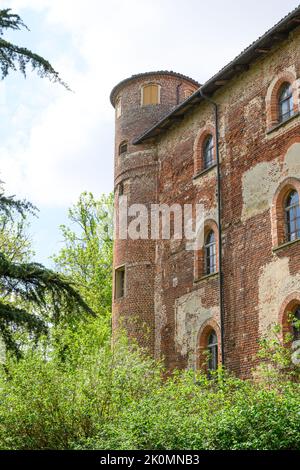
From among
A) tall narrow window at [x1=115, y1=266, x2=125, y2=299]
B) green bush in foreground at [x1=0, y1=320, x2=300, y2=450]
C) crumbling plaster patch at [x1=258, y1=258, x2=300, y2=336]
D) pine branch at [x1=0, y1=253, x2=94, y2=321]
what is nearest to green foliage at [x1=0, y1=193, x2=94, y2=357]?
pine branch at [x1=0, y1=253, x2=94, y2=321]

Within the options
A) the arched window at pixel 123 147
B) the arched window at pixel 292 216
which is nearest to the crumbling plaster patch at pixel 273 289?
the arched window at pixel 292 216

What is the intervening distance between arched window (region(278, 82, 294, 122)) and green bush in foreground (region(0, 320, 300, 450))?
7.40 m

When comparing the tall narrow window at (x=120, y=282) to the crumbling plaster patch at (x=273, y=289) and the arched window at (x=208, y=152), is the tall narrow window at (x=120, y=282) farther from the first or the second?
the crumbling plaster patch at (x=273, y=289)

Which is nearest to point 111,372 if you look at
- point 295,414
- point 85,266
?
point 295,414

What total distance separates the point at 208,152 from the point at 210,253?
11.0 feet

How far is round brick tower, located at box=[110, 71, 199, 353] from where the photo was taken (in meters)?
21.6

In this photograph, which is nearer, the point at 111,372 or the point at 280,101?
the point at 111,372

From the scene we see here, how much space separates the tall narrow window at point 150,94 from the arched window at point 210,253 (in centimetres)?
717

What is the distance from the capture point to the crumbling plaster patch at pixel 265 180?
1638 cm

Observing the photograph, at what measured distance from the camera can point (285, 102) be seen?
17.4 meters

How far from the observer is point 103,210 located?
3291cm

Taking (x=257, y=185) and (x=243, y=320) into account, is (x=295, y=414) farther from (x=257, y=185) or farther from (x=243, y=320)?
(x=257, y=185)


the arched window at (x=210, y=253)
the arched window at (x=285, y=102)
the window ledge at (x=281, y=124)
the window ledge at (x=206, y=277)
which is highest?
the arched window at (x=285, y=102)
